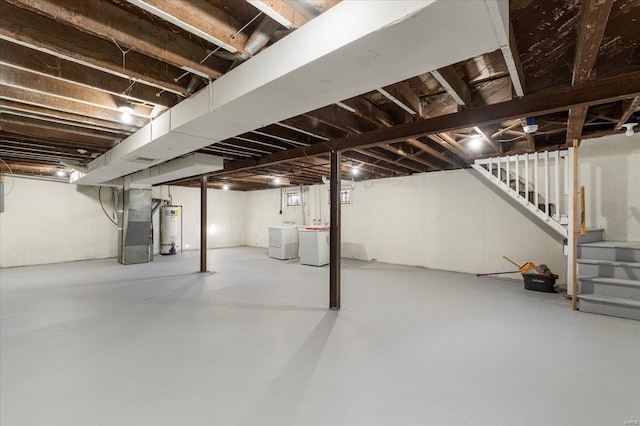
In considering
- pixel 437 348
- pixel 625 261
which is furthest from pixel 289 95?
pixel 625 261

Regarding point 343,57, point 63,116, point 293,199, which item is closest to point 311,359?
point 343,57

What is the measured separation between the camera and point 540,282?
4.25 metres

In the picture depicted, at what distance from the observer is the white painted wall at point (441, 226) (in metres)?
5.02

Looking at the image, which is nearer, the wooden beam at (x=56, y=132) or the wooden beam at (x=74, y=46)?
the wooden beam at (x=74, y=46)

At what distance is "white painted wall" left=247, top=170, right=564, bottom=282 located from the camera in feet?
16.5

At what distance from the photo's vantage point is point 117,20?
1568 mm

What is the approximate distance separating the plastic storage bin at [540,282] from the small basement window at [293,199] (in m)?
6.18

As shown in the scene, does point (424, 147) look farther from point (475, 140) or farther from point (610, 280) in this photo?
point (610, 280)

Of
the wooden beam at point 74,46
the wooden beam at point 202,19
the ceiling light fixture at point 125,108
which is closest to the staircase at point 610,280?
the wooden beam at point 202,19

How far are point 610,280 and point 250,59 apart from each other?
462cm

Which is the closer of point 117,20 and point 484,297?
point 117,20

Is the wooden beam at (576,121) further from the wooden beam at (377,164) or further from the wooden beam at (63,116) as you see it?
the wooden beam at (63,116)

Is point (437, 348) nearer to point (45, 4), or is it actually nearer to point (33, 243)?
point (45, 4)

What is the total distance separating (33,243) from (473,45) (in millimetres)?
9419
